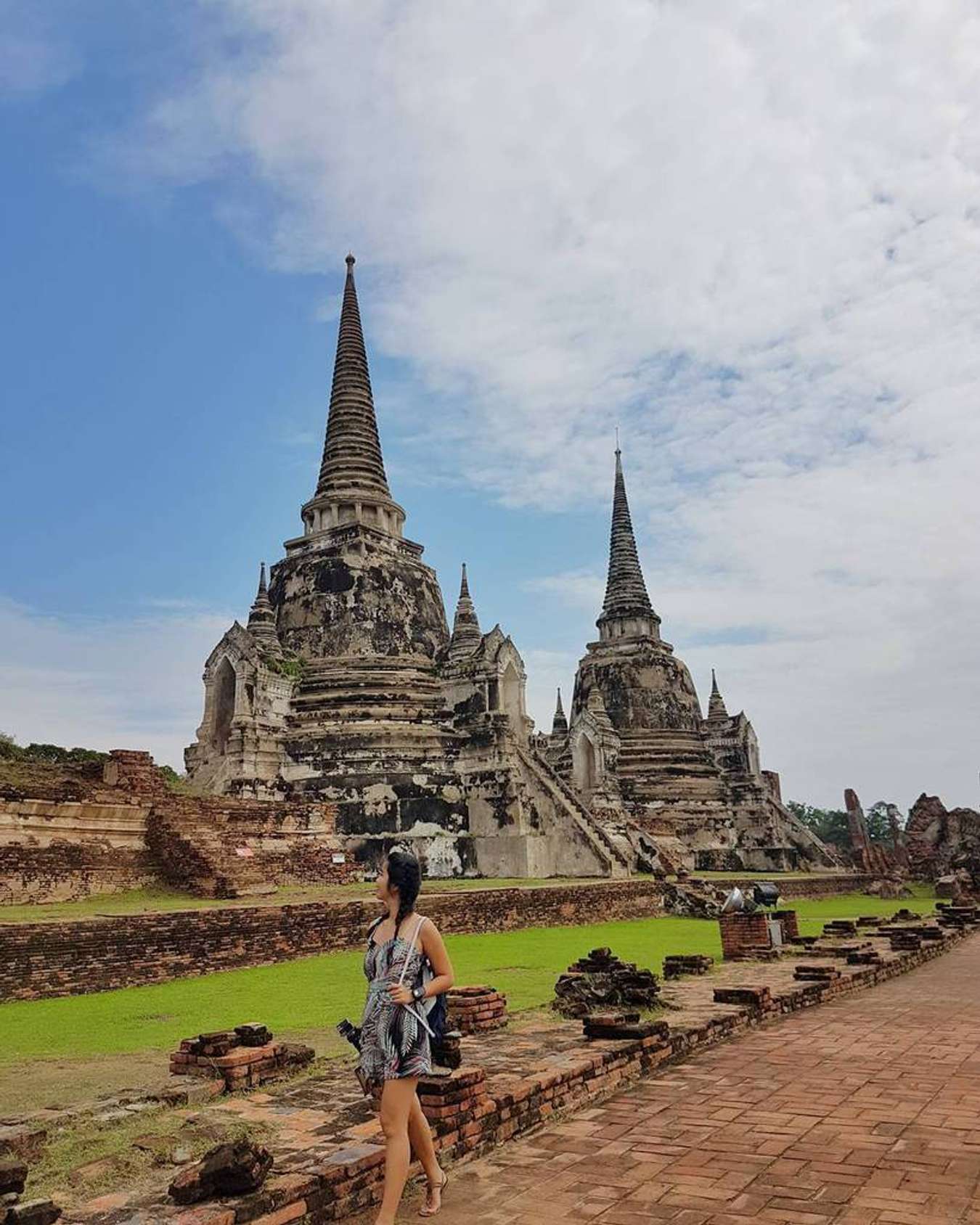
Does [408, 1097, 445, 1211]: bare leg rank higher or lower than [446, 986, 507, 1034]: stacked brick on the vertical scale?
lower

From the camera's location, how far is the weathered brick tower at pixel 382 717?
24453 millimetres

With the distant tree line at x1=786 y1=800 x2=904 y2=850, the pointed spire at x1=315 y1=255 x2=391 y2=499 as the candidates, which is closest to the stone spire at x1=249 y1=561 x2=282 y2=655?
the pointed spire at x1=315 y1=255 x2=391 y2=499

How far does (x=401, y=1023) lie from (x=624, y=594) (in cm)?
3867

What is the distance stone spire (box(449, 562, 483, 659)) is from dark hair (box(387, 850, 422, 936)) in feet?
77.3

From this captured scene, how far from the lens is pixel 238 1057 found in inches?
224

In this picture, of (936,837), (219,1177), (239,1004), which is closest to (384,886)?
(219,1177)

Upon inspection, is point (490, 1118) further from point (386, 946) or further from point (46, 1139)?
point (46, 1139)

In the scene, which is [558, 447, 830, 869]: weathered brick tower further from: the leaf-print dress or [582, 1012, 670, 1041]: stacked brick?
the leaf-print dress

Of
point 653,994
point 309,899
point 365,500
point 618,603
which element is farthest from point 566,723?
point 653,994

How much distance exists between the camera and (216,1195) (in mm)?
3814

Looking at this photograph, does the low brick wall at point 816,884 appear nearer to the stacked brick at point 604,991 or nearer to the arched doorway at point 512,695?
the arched doorway at point 512,695

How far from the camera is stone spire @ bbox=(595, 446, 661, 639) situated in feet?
137

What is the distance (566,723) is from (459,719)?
15866mm

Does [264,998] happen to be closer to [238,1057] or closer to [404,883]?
[238,1057]
